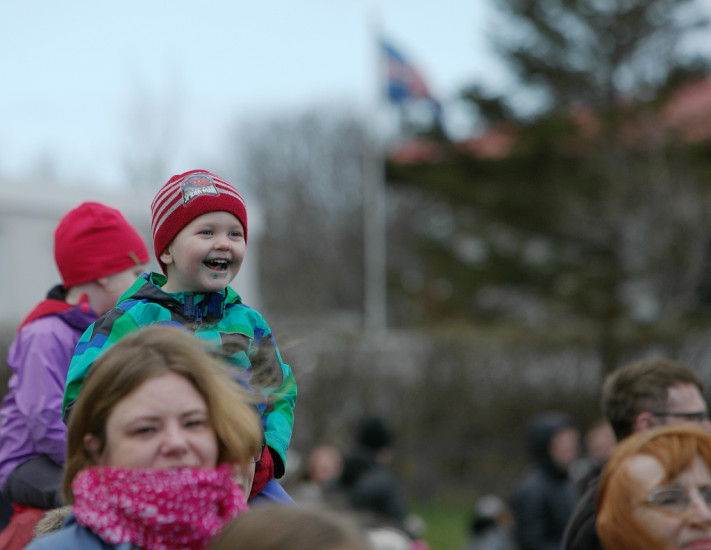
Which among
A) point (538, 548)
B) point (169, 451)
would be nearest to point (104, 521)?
point (169, 451)

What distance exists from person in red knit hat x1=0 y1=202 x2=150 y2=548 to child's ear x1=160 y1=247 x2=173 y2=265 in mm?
732

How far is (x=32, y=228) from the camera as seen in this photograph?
13.7 metres

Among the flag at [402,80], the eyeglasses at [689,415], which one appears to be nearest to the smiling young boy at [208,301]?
the eyeglasses at [689,415]

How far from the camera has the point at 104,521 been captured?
2195 mm

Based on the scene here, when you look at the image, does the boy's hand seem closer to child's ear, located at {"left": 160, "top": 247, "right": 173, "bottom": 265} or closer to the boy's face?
the boy's face

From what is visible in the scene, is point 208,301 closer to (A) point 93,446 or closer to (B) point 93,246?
(A) point 93,446

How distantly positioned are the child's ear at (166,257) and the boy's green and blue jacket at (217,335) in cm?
9

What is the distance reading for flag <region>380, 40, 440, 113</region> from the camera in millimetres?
23828

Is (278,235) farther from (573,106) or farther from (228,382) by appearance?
(228,382)

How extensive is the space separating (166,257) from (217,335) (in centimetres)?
36

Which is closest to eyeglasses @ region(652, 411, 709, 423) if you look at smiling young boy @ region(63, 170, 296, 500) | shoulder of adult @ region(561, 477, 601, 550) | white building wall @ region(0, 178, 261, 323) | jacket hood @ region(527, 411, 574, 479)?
shoulder of adult @ region(561, 477, 601, 550)

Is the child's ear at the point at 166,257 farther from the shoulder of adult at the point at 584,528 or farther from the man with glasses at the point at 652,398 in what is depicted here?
the man with glasses at the point at 652,398

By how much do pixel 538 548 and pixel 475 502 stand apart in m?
10.8

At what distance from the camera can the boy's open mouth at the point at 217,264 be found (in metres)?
3.05
